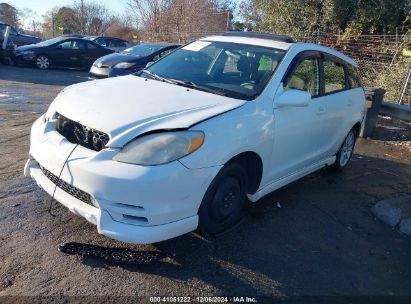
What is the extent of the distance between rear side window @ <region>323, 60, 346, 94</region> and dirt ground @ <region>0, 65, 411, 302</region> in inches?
49.7

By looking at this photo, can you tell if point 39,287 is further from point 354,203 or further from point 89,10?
point 89,10

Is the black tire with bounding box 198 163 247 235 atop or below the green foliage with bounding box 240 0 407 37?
below

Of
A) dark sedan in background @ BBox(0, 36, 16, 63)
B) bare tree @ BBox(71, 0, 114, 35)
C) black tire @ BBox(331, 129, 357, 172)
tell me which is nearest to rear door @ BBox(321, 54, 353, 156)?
black tire @ BBox(331, 129, 357, 172)

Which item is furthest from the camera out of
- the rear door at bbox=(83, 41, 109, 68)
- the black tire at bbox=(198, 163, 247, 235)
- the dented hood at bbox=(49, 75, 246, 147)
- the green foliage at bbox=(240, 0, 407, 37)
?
the rear door at bbox=(83, 41, 109, 68)

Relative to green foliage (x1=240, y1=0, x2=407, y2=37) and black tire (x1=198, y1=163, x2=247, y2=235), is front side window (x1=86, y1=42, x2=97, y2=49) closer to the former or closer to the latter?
green foliage (x1=240, y1=0, x2=407, y2=37)

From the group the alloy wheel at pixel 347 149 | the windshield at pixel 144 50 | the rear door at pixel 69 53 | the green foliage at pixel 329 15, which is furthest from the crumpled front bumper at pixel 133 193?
the rear door at pixel 69 53

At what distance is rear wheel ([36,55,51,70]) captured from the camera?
1723 cm

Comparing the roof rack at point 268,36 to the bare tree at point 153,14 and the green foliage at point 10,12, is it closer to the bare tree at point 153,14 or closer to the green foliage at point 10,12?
the bare tree at point 153,14

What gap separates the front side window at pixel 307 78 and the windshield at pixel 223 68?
0.81 ft

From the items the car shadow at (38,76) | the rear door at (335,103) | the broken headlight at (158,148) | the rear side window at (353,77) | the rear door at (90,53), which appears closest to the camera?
the broken headlight at (158,148)

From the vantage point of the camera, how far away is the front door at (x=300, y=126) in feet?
13.6

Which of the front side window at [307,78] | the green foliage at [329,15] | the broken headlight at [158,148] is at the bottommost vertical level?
the broken headlight at [158,148]

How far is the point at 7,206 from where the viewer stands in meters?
4.05

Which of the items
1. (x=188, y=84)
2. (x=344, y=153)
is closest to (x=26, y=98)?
(x=188, y=84)
